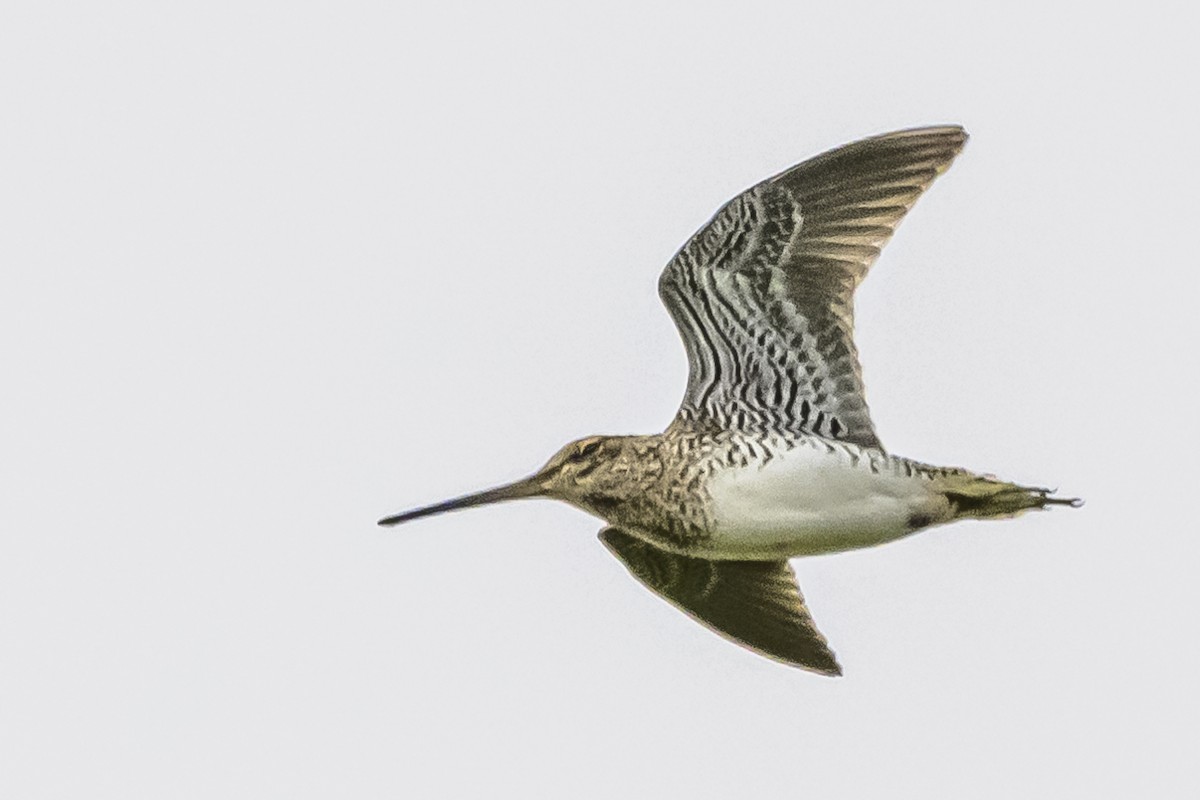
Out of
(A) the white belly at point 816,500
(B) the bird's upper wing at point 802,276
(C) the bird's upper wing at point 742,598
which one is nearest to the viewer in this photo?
(A) the white belly at point 816,500

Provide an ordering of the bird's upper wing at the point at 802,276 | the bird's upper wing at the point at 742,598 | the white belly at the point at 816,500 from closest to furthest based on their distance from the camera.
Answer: the white belly at the point at 816,500, the bird's upper wing at the point at 802,276, the bird's upper wing at the point at 742,598

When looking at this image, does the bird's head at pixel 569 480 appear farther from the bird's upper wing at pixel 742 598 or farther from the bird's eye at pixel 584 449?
the bird's upper wing at pixel 742 598

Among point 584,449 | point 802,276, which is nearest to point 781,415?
point 802,276

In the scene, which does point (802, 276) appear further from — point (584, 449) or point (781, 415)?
point (584, 449)

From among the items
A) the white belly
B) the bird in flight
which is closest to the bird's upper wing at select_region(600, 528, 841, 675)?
the bird in flight

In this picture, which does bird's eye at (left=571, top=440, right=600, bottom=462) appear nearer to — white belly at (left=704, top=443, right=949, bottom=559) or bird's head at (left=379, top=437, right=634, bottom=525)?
bird's head at (left=379, top=437, right=634, bottom=525)

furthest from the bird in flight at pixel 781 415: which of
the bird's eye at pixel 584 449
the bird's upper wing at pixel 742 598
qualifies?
the bird's upper wing at pixel 742 598
